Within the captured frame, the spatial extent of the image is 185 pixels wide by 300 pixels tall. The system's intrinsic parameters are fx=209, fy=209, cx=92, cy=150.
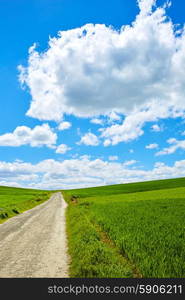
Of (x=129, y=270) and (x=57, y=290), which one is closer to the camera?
(x=57, y=290)

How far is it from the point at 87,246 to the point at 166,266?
4.11m

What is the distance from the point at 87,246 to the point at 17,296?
453 cm

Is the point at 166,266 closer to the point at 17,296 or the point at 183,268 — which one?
the point at 183,268

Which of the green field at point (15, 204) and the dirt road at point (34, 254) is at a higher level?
the dirt road at point (34, 254)

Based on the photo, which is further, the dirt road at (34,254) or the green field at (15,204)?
the green field at (15,204)

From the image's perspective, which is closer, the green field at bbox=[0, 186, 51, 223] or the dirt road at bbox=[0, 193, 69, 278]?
the dirt road at bbox=[0, 193, 69, 278]

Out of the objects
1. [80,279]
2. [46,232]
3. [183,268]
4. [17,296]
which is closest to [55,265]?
[80,279]

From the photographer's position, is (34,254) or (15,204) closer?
(34,254)

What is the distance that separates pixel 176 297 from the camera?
6.09 metres

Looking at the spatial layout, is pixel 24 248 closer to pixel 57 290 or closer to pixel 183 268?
pixel 57 290

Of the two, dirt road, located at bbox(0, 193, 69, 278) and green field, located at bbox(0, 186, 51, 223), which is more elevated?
dirt road, located at bbox(0, 193, 69, 278)

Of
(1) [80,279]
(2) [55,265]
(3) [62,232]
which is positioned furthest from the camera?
(3) [62,232]

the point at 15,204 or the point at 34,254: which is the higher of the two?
the point at 34,254

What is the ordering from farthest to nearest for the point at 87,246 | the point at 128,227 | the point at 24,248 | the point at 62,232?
1. the point at 62,232
2. the point at 128,227
3. the point at 24,248
4. the point at 87,246
